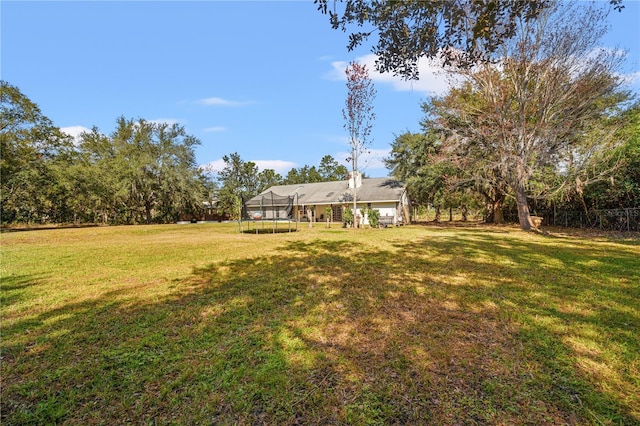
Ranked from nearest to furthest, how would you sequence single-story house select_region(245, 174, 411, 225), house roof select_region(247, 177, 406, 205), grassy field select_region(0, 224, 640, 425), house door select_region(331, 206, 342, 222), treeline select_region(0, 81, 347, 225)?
grassy field select_region(0, 224, 640, 425), treeline select_region(0, 81, 347, 225), single-story house select_region(245, 174, 411, 225), house roof select_region(247, 177, 406, 205), house door select_region(331, 206, 342, 222)

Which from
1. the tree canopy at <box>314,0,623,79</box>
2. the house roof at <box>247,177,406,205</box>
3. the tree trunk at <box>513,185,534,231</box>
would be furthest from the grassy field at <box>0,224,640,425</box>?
the house roof at <box>247,177,406,205</box>

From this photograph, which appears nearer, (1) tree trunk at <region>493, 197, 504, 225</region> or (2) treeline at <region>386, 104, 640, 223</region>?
(2) treeline at <region>386, 104, 640, 223</region>

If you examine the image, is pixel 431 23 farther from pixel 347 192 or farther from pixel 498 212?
pixel 347 192

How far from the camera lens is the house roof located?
1027 inches

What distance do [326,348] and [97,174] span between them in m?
32.5

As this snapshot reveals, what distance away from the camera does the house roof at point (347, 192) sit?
26.1m

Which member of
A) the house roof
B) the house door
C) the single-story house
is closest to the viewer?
the single-story house

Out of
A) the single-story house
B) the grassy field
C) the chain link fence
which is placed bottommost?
the grassy field

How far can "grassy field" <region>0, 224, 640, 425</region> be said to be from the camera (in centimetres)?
203

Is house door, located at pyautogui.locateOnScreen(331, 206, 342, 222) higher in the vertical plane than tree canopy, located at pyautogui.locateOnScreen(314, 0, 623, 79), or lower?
lower

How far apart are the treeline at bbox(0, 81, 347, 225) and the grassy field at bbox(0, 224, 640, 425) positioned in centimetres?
2384

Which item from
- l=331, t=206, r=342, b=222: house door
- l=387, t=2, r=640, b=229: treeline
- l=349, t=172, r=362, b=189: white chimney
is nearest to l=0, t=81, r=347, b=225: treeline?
l=331, t=206, r=342, b=222: house door

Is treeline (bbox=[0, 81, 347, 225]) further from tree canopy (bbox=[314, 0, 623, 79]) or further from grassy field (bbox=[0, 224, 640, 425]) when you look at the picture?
tree canopy (bbox=[314, 0, 623, 79])

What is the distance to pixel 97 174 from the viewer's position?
26.5 m
